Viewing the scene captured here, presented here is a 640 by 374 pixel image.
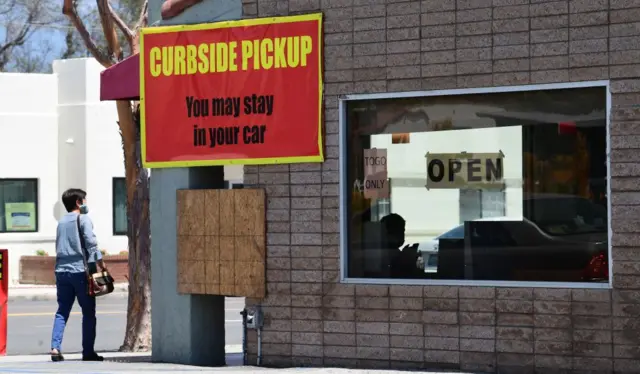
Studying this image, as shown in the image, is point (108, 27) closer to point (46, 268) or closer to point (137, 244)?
point (137, 244)

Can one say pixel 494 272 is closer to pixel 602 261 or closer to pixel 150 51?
pixel 602 261

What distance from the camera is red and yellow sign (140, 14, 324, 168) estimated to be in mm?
11633

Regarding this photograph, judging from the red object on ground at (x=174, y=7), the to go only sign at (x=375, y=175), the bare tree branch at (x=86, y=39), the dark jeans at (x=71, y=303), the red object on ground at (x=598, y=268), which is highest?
the bare tree branch at (x=86, y=39)

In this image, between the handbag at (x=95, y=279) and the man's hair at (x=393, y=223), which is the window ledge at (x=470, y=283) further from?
the handbag at (x=95, y=279)

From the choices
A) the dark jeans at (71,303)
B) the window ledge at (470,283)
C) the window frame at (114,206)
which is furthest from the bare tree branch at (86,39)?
the window frame at (114,206)

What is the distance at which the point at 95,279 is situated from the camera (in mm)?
13133

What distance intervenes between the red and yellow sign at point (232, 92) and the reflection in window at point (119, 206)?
19.8 metres

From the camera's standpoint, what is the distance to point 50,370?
39.6 ft

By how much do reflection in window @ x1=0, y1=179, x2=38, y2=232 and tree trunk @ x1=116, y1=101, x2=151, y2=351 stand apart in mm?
15432

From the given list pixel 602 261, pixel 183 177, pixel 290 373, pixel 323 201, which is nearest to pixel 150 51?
pixel 183 177

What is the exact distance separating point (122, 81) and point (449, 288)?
13.5 ft

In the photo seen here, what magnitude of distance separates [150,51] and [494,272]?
13.2 feet

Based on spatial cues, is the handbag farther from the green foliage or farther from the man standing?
the green foliage

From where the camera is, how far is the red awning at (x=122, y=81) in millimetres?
12859
